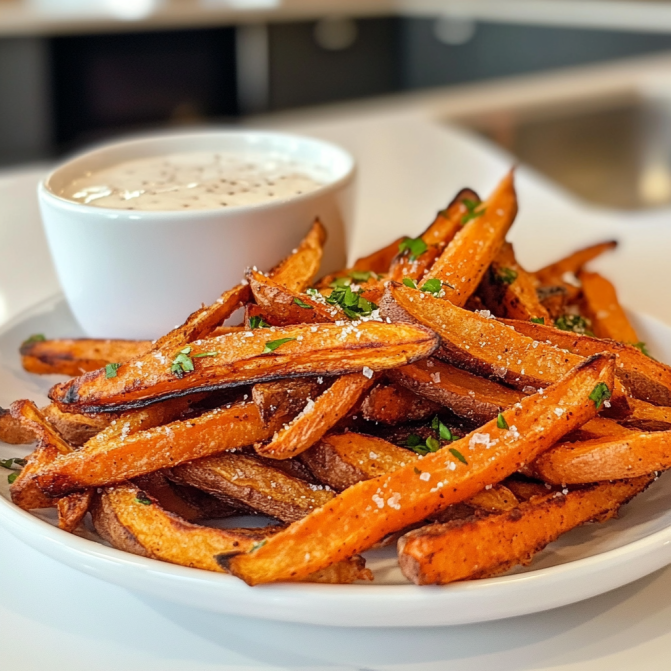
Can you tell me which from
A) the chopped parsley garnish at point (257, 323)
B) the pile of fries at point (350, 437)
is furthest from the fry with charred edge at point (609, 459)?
the chopped parsley garnish at point (257, 323)

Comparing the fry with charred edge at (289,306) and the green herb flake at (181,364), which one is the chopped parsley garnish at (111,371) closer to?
the green herb flake at (181,364)

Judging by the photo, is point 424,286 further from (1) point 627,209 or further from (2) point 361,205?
(1) point 627,209

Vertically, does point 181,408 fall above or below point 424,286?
below

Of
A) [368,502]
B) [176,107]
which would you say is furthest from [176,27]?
[368,502]

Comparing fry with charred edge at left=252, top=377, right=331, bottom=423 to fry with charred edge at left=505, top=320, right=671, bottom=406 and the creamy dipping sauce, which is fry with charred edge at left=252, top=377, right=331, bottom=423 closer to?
fry with charred edge at left=505, top=320, right=671, bottom=406

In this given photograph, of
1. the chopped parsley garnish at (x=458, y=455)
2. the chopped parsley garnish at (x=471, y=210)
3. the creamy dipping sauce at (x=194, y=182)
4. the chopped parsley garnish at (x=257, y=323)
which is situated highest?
the chopped parsley garnish at (x=471, y=210)

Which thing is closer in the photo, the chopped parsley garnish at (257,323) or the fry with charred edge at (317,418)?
the fry with charred edge at (317,418)
